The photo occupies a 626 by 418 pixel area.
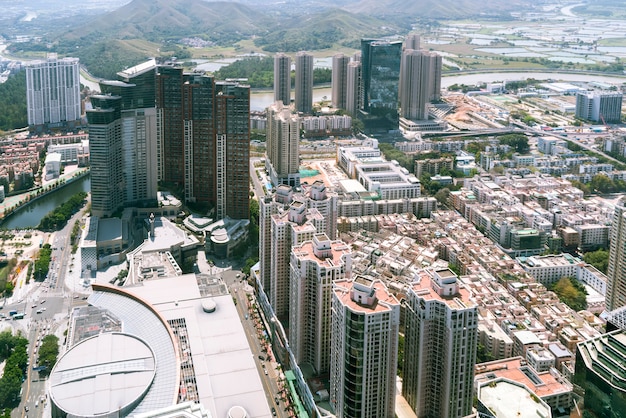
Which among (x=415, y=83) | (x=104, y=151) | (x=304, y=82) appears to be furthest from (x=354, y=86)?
(x=104, y=151)

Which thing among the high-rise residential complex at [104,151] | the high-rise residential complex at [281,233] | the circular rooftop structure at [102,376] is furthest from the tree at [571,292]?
the high-rise residential complex at [104,151]

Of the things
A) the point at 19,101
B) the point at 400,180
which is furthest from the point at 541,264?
the point at 19,101

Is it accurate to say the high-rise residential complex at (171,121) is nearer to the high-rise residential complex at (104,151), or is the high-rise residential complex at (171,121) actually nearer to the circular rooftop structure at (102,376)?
the high-rise residential complex at (104,151)

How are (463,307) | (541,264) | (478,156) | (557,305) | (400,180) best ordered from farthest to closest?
1. (478,156)
2. (400,180)
3. (541,264)
4. (557,305)
5. (463,307)

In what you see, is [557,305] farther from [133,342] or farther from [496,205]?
[133,342]

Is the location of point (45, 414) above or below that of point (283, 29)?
below

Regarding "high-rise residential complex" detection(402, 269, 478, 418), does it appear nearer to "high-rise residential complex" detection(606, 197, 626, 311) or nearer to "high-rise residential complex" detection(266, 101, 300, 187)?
"high-rise residential complex" detection(606, 197, 626, 311)

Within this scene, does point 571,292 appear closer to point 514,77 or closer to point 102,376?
point 102,376
